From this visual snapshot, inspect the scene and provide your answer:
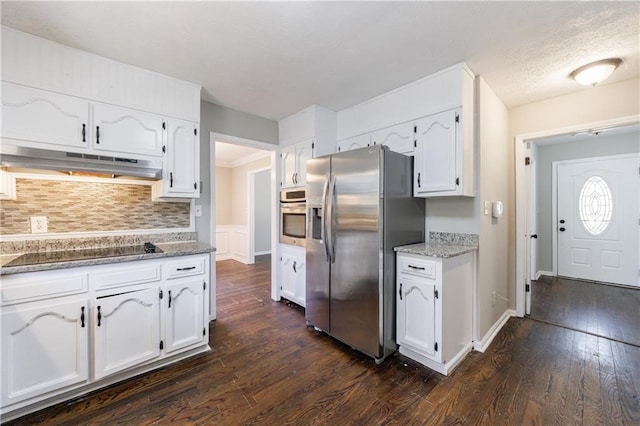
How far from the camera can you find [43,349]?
5.26 ft

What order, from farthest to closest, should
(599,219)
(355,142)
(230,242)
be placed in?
(230,242), (599,219), (355,142)

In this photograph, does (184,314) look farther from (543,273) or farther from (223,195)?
(543,273)

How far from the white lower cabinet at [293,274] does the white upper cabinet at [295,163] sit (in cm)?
86

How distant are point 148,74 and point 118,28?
534mm

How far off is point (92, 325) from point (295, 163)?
2462mm

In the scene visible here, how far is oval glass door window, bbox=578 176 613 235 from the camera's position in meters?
4.26

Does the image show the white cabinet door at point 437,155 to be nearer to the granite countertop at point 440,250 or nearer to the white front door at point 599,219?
the granite countertop at point 440,250

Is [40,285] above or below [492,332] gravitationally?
above

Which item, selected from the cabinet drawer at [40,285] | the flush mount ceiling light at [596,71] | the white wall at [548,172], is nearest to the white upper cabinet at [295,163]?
the cabinet drawer at [40,285]

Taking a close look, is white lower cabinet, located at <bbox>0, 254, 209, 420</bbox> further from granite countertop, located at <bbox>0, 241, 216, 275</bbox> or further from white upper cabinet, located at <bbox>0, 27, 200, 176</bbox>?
white upper cabinet, located at <bbox>0, 27, 200, 176</bbox>

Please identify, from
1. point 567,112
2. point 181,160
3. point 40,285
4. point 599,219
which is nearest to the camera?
point 40,285

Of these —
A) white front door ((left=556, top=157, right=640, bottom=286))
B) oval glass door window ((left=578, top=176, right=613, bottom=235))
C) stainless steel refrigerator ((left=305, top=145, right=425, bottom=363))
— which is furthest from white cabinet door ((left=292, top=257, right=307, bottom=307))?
oval glass door window ((left=578, top=176, right=613, bottom=235))

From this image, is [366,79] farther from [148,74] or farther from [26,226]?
[26,226]

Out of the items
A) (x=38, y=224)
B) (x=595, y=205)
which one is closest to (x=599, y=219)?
(x=595, y=205)
